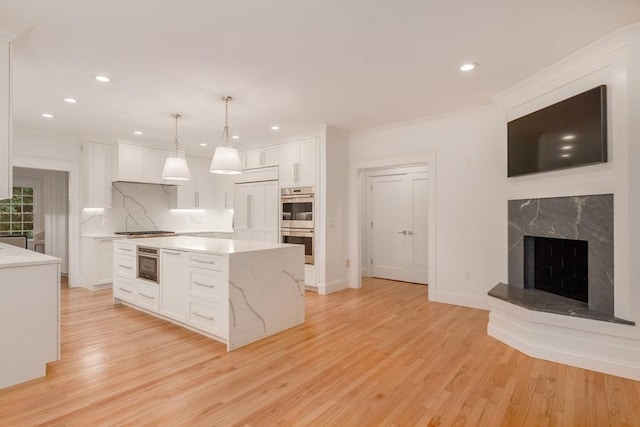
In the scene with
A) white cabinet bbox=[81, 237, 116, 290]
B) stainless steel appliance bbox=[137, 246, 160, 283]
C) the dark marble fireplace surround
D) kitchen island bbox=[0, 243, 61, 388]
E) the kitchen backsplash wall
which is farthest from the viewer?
the kitchen backsplash wall

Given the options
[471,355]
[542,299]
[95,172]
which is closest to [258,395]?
[471,355]

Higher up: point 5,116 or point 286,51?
point 286,51

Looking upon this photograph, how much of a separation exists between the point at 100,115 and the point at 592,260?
6.09m

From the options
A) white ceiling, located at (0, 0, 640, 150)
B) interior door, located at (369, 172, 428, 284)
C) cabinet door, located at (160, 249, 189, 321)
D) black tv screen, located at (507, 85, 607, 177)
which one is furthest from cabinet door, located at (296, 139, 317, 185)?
black tv screen, located at (507, 85, 607, 177)

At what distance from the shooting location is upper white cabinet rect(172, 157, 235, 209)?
273 inches

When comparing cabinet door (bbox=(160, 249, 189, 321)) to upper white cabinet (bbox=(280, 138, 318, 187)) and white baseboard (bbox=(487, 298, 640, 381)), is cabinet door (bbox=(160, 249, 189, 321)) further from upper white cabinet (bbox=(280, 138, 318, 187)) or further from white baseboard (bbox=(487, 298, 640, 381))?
white baseboard (bbox=(487, 298, 640, 381))

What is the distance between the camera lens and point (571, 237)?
10.2 ft

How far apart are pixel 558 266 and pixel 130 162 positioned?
22.0ft

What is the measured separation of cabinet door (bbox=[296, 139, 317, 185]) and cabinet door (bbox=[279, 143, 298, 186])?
4.1 inches

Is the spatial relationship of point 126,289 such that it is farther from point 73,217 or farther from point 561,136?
point 561,136

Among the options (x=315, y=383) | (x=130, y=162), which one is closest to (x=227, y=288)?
(x=315, y=383)

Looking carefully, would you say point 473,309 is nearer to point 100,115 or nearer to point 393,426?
point 393,426

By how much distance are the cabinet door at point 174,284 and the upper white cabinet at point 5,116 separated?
4.88 ft

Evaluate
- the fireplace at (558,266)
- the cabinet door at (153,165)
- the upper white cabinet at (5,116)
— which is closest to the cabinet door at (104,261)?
the cabinet door at (153,165)
